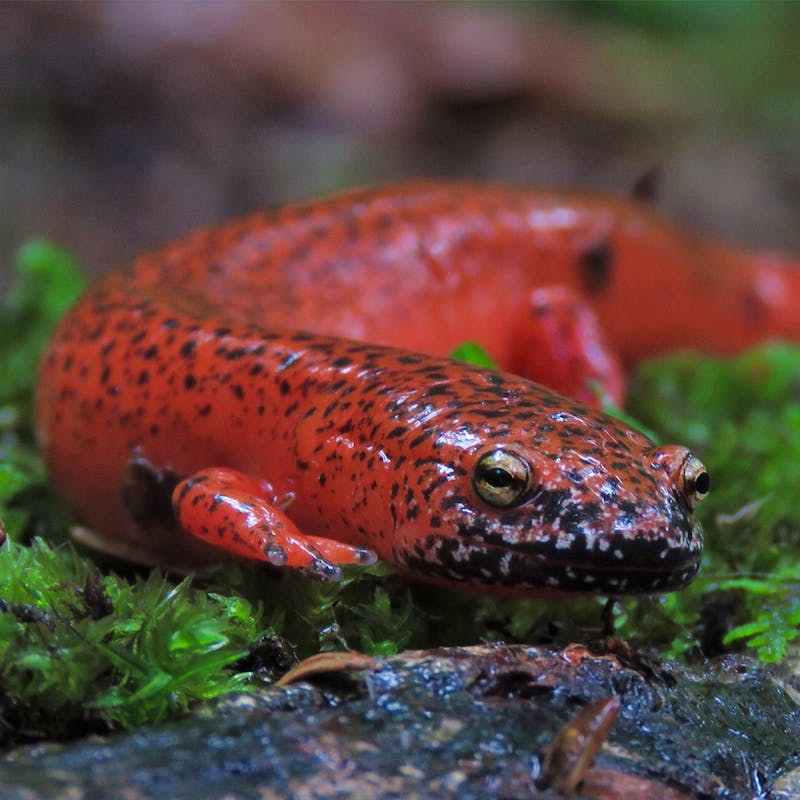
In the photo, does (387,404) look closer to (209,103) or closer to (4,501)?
(4,501)

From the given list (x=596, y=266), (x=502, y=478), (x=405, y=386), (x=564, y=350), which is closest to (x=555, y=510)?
(x=502, y=478)

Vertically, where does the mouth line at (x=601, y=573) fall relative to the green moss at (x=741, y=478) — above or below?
above

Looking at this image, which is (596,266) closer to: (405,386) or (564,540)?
(405,386)

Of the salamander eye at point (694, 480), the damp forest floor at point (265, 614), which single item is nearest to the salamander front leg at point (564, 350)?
the damp forest floor at point (265, 614)

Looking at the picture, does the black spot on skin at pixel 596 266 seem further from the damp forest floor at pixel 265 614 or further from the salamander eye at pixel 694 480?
the salamander eye at pixel 694 480

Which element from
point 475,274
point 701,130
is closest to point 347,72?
point 701,130

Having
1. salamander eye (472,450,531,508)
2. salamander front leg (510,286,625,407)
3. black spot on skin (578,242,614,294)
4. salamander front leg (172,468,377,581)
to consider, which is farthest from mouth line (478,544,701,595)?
black spot on skin (578,242,614,294)

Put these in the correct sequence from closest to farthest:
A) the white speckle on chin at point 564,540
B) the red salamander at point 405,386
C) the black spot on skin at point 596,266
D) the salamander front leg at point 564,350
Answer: the white speckle on chin at point 564,540, the red salamander at point 405,386, the salamander front leg at point 564,350, the black spot on skin at point 596,266
